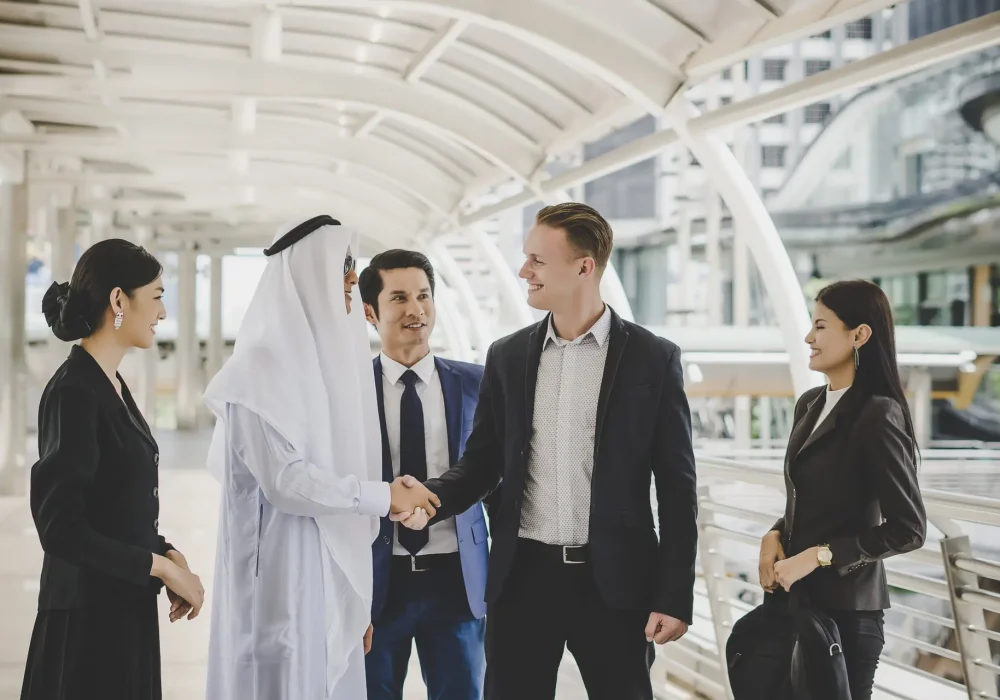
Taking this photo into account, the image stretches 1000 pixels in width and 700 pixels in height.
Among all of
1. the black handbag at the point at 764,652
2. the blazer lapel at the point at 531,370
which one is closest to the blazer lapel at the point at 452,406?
the blazer lapel at the point at 531,370

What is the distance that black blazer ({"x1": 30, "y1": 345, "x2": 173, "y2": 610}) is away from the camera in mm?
2246

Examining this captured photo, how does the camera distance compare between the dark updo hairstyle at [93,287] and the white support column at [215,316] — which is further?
the white support column at [215,316]

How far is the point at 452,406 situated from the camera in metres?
3.11

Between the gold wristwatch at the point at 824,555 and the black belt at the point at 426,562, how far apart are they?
1.03 metres

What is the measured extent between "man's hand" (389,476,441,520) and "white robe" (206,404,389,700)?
113 mm

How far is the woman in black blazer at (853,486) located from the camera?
8.01ft

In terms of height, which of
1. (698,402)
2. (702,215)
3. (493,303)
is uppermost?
(702,215)

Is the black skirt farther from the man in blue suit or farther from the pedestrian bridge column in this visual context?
the pedestrian bridge column

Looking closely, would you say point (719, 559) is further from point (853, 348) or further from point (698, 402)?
point (698, 402)

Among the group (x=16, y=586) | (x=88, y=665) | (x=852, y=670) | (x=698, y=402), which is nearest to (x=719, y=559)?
(x=852, y=670)

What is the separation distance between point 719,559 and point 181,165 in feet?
33.9

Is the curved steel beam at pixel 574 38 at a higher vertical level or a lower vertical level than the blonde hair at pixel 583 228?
higher

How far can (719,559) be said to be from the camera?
447 cm

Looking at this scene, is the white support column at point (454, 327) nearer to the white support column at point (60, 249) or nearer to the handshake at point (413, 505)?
the white support column at point (60, 249)
